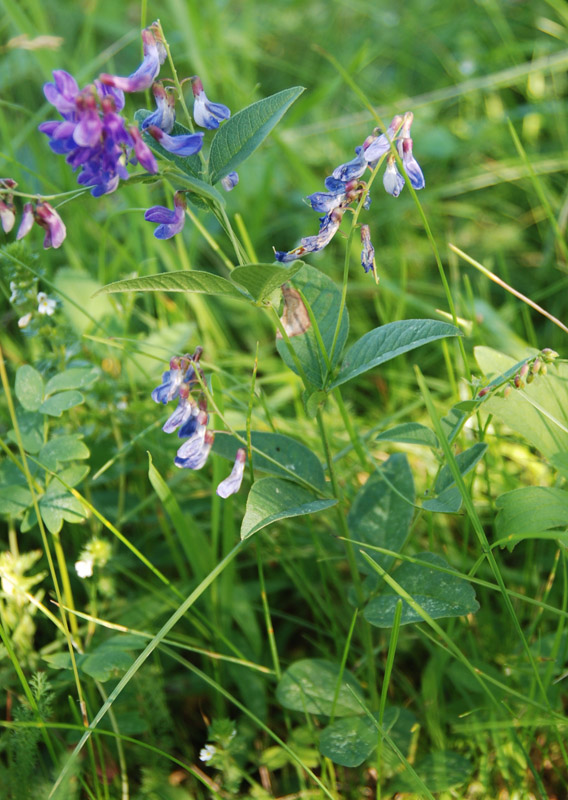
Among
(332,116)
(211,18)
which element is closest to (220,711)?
(332,116)

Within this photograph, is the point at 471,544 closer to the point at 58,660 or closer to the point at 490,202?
the point at 58,660

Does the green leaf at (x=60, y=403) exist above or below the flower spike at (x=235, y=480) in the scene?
above

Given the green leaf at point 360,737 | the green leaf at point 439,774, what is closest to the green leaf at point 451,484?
the green leaf at point 360,737

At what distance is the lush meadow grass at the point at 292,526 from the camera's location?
3.86ft

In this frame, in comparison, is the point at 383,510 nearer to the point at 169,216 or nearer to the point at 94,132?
the point at 169,216

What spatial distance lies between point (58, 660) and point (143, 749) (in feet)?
0.86

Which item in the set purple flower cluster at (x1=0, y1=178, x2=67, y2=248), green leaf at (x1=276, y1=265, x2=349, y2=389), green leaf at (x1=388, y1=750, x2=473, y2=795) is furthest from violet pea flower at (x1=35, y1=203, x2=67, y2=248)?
green leaf at (x1=388, y1=750, x2=473, y2=795)

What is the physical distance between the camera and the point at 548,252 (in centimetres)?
240

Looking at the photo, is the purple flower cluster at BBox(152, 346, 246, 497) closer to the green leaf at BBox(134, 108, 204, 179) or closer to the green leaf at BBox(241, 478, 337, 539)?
the green leaf at BBox(241, 478, 337, 539)

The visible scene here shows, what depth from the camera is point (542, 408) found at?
4.07 feet

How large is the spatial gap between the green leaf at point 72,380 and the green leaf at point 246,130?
54 centimetres

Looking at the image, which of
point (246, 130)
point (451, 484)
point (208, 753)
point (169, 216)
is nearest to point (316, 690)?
point (208, 753)

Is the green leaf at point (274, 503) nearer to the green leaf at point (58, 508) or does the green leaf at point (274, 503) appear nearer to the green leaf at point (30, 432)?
the green leaf at point (58, 508)

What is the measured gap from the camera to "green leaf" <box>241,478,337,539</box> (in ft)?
3.41
